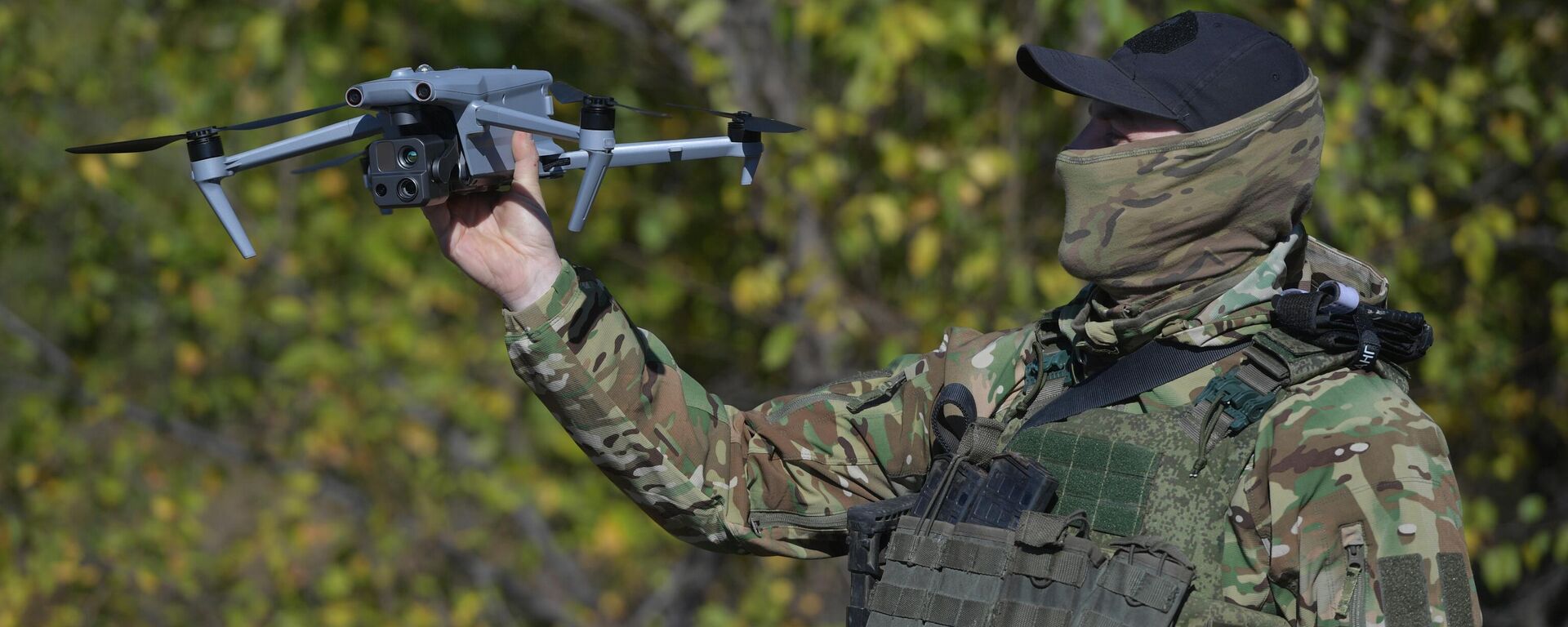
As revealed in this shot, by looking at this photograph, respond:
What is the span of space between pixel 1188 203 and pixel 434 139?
103cm

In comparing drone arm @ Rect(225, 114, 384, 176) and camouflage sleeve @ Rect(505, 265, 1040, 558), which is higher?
drone arm @ Rect(225, 114, 384, 176)

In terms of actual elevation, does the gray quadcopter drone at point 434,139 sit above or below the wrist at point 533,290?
above

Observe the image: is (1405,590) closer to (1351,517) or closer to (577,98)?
(1351,517)

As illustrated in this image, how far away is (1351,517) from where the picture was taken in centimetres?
170

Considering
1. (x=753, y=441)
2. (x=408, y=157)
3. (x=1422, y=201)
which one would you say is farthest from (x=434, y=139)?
(x=1422, y=201)

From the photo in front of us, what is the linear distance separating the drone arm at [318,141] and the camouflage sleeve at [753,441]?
37 cm

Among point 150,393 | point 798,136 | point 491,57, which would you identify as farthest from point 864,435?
point 150,393

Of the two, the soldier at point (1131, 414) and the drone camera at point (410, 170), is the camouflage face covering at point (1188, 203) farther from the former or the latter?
the drone camera at point (410, 170)

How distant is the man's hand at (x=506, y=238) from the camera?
2.03 meters

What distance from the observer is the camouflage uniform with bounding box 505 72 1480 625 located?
5.55 ft

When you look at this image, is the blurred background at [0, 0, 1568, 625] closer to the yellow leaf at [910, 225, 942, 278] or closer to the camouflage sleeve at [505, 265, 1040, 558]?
the yellow leaf at [910, 225, 942, 278]

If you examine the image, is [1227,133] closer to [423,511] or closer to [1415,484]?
[1415,484]

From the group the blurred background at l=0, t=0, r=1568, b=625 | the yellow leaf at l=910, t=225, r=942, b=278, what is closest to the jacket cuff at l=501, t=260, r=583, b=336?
the blurred background at l=0, t=0, r=1568, b=625

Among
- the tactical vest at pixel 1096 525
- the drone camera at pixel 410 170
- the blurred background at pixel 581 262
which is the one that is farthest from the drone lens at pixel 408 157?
the blurred background at pixel 581 262
